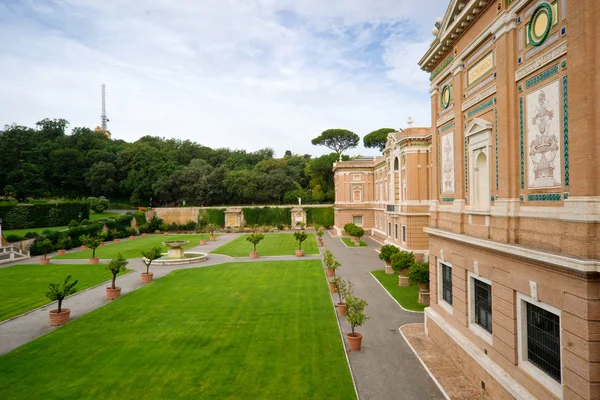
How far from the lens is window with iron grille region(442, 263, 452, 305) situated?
11992 millimetres

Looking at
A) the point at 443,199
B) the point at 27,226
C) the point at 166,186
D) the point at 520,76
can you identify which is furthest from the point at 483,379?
the point at 166,186

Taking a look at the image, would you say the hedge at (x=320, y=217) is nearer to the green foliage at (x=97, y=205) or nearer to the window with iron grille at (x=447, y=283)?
the green foliage at (x=97, y=205)

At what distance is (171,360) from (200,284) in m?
10.4

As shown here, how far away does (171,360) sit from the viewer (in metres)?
11.3

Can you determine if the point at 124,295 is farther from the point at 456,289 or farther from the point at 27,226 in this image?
the point at 27,226

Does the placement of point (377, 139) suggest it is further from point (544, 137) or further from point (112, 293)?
point (544, 137)

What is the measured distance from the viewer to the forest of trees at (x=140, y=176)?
207ft

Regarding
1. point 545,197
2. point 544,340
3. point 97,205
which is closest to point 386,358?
point 544,340

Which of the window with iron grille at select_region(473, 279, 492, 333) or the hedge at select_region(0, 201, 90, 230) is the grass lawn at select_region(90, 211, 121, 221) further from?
the window with iron grille at select_region(473, 279, 492, 333)

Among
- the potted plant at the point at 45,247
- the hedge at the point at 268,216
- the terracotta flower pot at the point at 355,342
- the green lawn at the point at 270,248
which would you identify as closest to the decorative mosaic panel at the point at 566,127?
the terracotta flower pot at the point at 355,342

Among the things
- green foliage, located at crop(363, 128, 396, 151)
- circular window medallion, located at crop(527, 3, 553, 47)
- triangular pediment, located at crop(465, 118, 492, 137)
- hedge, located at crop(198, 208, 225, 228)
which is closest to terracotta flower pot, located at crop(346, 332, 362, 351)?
triangular pediment, located at crop(465, 118, 492, 137)

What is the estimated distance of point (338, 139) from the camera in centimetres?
8038

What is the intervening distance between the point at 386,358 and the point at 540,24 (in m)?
9.86

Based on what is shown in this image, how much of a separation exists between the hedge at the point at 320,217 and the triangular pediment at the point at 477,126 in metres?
45.7
